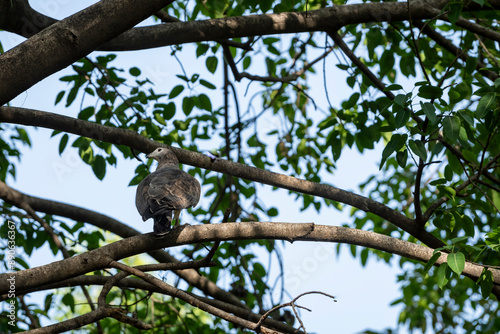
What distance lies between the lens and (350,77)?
171 inches

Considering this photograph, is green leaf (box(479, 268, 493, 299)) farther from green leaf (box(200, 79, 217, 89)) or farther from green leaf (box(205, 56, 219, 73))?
green leaf (box(205, 56, 219, 73))

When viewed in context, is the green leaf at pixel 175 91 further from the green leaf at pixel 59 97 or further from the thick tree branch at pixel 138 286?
the thick tree branch at pixel 138 286

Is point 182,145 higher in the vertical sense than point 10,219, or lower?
higher

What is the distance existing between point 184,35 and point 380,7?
1.56 meters

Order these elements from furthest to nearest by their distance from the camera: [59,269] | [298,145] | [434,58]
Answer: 1. [298,145]
2. [434,58]
3. [59,269]

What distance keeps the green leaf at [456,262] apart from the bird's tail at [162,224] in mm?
1496

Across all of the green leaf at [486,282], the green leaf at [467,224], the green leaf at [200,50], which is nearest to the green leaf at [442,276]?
the green leaf at [486,282]

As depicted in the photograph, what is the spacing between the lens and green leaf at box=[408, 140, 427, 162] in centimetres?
302

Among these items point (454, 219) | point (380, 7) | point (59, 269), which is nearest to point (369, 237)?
point (454, 219)

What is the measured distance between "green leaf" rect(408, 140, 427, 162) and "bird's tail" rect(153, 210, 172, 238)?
147 cm

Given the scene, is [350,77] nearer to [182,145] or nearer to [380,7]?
[380,7]

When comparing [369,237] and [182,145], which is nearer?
[369,237]

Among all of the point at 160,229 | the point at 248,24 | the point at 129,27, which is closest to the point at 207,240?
the point at 160,229

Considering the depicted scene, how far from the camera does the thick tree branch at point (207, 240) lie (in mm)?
2713
